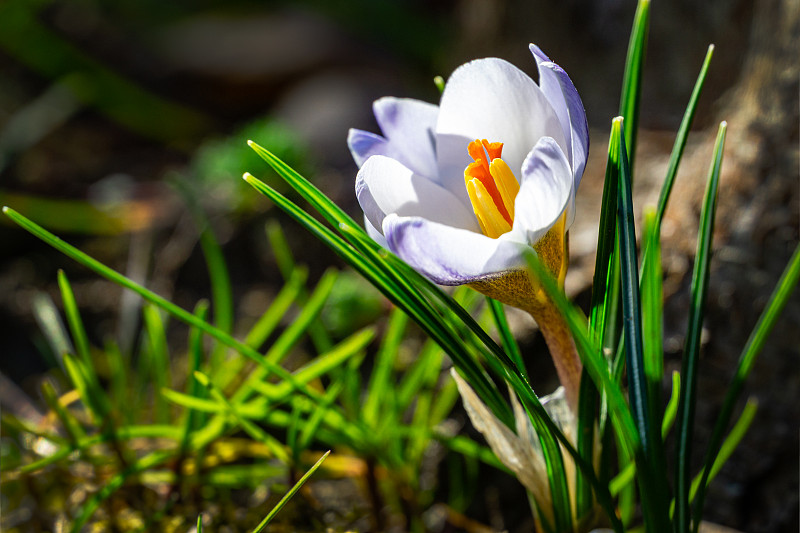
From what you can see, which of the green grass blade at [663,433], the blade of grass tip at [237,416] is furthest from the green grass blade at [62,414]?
the green grass blade at [663,433]

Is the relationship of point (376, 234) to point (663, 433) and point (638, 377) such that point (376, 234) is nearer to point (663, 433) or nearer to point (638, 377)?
point (638, 377)

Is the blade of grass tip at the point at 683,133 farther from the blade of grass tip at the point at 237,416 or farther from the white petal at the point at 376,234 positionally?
the blade of grass tip at the point at 237,416

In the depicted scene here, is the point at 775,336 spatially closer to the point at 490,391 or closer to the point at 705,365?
the point at 705,365

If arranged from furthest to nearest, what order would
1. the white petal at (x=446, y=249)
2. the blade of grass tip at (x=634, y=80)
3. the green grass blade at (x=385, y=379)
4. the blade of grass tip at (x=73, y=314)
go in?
1. the green grass blade at (x=385, y=379)
2. the blade of grass tip at (x=73, y=314)
3. the blade of grass tip at (x=634, y=80)
4. the white petal at (x=446, y=249)

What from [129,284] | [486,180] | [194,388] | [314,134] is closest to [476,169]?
[486,180]

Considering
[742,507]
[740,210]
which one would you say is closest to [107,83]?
[740,210]
